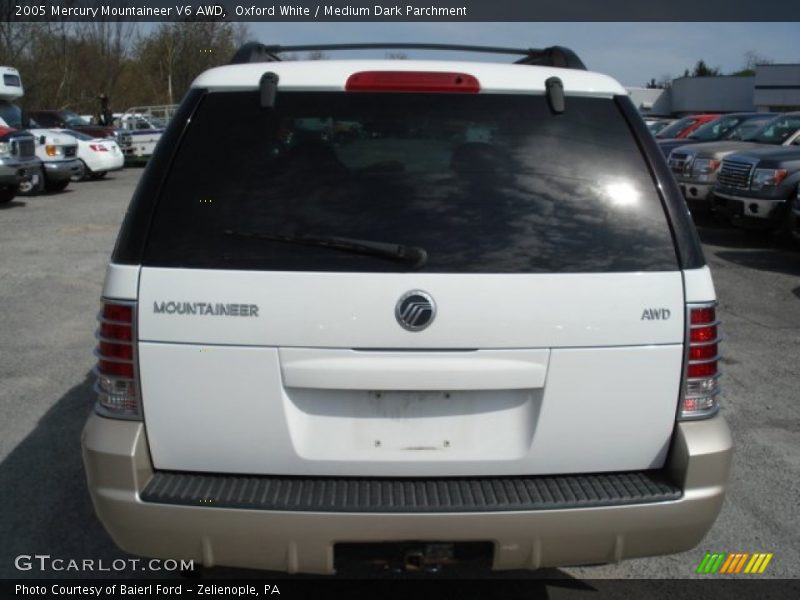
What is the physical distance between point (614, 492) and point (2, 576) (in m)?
2.47

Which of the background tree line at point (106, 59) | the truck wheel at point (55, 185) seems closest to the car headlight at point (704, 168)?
the truck wheel at point (55, 185)

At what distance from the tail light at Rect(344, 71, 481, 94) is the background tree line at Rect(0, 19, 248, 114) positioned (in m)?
37.1

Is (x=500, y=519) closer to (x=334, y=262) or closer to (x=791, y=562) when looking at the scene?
(x=334, y=262)

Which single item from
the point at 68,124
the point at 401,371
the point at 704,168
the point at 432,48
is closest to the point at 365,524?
the point at 401,371

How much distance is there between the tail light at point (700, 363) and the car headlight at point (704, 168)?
1187cm

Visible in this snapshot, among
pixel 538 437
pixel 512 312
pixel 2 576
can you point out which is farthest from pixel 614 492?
pixel 2 576

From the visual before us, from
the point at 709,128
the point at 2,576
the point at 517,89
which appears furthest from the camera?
the point at 709,128

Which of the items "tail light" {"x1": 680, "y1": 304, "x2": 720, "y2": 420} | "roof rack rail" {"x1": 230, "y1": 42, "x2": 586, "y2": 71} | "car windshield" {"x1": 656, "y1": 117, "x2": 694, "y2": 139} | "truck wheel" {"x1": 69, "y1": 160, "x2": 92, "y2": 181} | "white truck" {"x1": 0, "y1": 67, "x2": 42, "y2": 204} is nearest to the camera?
"tail light" {"x1": 680, "y1": 304, "x2": 720, "y2": 420}

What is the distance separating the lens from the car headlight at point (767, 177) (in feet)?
37.2

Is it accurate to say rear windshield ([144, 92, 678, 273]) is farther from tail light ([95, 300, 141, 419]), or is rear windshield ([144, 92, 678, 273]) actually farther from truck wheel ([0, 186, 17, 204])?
truck wheel ([0, 186, 17, 204])

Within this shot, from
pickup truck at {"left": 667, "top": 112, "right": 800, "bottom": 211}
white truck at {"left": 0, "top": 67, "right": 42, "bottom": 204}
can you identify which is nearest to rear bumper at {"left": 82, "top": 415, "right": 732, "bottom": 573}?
pickup truck at {"left": 667, "top": 112, "right": 800, "bottom": 211}

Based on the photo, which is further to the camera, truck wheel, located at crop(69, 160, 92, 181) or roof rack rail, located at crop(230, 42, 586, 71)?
truck wheel, located at crop(69, 160, 92, 181)

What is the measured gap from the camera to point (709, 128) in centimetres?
1664

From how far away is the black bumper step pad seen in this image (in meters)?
2.40
